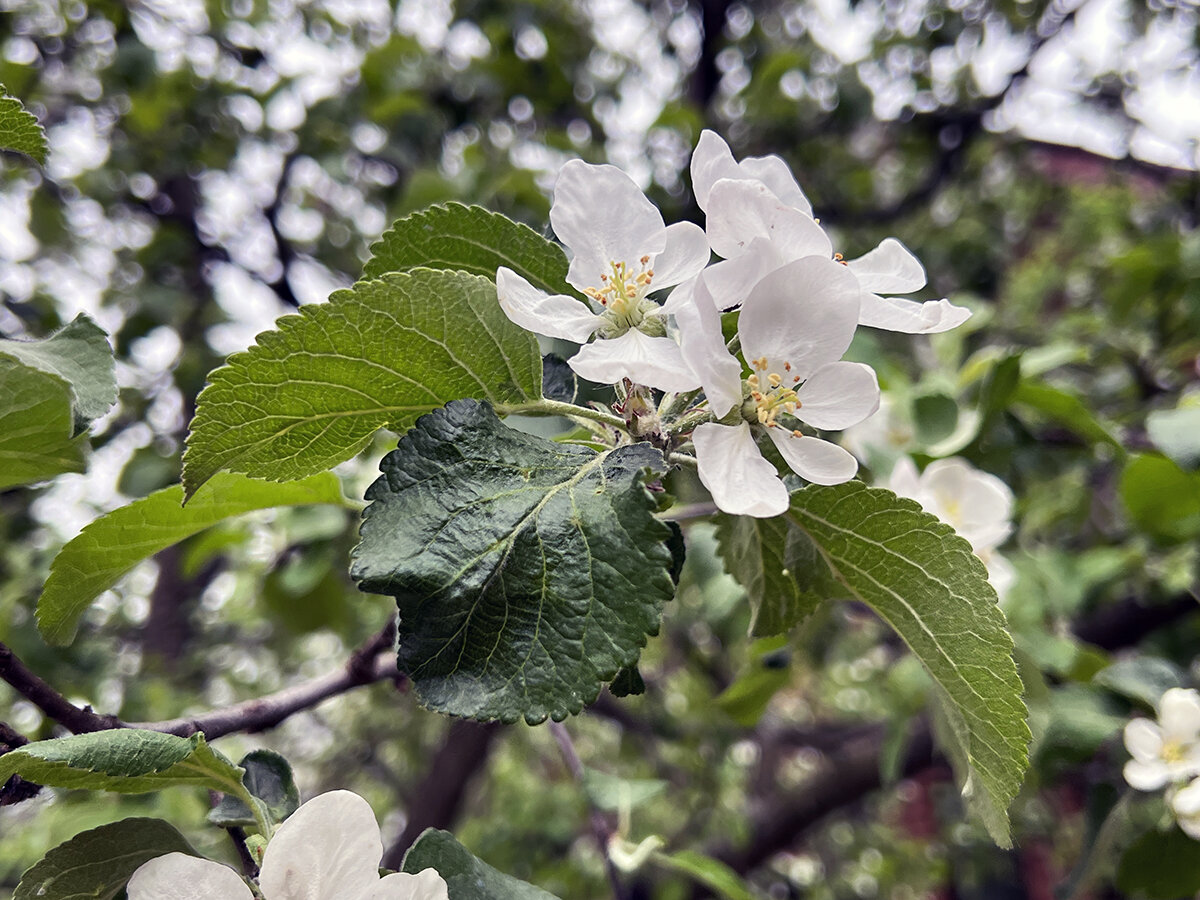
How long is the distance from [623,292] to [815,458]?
0.59 ft

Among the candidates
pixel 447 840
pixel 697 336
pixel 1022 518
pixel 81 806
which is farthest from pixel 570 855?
Answer: pixel 697 336

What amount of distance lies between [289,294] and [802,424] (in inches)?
81.5

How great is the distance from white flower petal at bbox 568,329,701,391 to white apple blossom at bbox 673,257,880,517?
0.07ft

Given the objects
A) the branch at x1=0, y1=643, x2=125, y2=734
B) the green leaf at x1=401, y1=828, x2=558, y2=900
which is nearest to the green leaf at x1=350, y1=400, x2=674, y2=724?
the green leaf at x1=401, y1=828, x2=558, y2=900

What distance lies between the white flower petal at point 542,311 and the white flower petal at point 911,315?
7.4 inches

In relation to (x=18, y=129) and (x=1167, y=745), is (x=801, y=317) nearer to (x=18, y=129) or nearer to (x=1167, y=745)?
(x=18, y=129)

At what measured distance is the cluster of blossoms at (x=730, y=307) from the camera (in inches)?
20.2

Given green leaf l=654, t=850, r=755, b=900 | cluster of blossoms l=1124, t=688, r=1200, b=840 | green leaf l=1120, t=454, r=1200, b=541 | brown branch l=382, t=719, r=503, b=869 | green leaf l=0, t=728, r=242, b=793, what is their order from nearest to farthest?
green leaf l=0, t=728, r=242, b=793
cluster of blossoms l=1124, t=688, r=1200, b=840
green leaf l=654, t=850, r=755, b=900
green leaf l=1120, t=454, r=1200, b=541
brown branch l=382, t=719, r=503, b=869

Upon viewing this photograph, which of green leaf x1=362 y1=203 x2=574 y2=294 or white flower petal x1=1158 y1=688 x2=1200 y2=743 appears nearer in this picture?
green leaf x1=362 y1=203 x2=574 y2=294

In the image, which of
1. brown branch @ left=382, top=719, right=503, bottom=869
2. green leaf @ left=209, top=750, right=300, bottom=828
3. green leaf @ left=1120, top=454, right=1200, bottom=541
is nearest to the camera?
green leaf @ left=209, top=750, right=300, bottom=828

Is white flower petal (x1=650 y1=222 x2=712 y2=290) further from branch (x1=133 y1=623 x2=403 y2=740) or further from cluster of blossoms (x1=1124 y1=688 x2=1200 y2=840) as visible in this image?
cluster of blossoms (x1=1124 y1=688 x2=1200 y2=840)

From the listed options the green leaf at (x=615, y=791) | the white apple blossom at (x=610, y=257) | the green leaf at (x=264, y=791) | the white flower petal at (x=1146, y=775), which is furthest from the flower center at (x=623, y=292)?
the white flower petal at (x=1146, y=775)

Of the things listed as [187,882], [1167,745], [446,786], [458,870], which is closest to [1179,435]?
[1167,745]

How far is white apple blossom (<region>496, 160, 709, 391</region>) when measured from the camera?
589 mm
